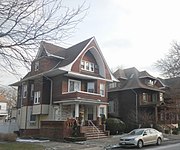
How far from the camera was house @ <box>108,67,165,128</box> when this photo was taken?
40125mm

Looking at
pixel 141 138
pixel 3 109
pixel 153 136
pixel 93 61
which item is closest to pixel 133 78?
pixel 93 61

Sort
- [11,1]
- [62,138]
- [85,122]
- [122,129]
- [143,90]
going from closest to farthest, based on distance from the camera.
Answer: [11,1], [62,138], [85,122], [122,129], [143,90]

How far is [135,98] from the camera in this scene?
4241 cm

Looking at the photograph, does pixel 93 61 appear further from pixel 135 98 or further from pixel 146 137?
pixel 146 137

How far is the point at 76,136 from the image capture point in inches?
998

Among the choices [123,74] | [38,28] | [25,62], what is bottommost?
[25,62]

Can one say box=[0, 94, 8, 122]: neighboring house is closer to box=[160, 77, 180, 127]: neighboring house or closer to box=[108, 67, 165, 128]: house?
box=[108, 67, 165, 128]: house

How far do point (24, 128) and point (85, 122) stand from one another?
336 inches

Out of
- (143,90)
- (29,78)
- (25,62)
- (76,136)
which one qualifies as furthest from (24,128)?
(25,62)

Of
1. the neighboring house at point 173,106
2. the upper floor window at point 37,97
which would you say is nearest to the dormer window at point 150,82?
the neighboring house at point 173,106

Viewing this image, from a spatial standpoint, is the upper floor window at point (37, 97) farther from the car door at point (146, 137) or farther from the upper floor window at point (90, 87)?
the car door at point (146, 137)

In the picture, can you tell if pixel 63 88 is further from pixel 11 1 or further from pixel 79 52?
pixel 11 1

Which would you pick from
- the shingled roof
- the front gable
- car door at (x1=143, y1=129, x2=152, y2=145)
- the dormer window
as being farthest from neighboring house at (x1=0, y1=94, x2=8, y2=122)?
car door at (x1=143, y1=129, x2=152, y2=145)

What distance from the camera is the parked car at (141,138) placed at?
2083 cm
